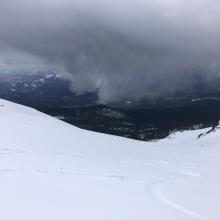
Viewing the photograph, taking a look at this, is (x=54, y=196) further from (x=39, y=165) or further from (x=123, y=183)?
(x=39, y=165)

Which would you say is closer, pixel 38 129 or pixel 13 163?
pixel 13 163

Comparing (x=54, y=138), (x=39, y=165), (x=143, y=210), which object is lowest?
(x=143, y=210)

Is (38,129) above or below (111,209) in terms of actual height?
above

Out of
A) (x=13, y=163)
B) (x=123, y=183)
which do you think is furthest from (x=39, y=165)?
(x=123, y=183)

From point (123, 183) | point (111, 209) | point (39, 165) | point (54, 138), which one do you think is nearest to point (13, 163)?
point (39, 165)

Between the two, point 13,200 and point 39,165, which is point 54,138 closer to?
point 39,165

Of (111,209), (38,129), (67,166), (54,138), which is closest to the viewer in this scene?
(111,209)

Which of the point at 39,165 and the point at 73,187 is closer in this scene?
the point at 73,187

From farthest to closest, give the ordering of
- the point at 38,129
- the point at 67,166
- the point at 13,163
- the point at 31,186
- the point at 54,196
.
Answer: the point at 38,129 < the point at 67,166 < the point at 13,163 < the point at 31,186 < the point at 54,196

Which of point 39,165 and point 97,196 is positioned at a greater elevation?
point 39,165
